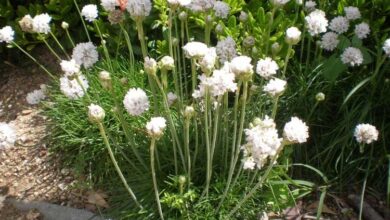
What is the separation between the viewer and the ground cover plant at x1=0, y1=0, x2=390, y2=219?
221 cm

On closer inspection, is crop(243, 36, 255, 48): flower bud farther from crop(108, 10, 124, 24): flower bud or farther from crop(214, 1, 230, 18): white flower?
crop(108, 10, 124, 24): flower bud

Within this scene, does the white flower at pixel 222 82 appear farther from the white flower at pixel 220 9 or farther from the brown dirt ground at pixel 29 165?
the brown dirt ground at pixel 29 165

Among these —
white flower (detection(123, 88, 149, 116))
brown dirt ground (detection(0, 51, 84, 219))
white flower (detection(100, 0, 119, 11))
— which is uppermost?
white flower (detection(100, 0, 119, 11))

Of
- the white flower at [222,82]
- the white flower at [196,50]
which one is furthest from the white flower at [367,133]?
the white flower at [196,50]

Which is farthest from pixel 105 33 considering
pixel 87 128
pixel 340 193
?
pixel 340 193

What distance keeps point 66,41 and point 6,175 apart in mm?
998

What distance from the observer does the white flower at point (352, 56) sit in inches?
104

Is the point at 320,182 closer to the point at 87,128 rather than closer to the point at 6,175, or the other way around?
the point at 87,128

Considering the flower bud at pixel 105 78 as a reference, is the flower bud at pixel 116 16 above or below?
above

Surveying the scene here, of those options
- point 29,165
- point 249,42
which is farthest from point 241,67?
point 29,165

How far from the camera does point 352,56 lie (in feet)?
8.65

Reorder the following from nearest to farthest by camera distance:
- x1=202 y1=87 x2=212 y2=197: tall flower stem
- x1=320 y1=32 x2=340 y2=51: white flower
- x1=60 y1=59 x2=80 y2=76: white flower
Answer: x1=202 y1=87 x2=212 y2=197: tall flower stem → x1=60 y1=59 x2=80 y2=76: white flower → x1=320 y1=32 x2=340 y2=51: white flower

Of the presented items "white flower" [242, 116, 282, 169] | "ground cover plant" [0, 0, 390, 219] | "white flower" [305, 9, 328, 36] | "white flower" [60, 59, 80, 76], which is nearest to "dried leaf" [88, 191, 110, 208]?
"ground cover plant" [0, 0, 390, 219]

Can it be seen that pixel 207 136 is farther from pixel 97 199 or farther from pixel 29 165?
pixel 29 165
